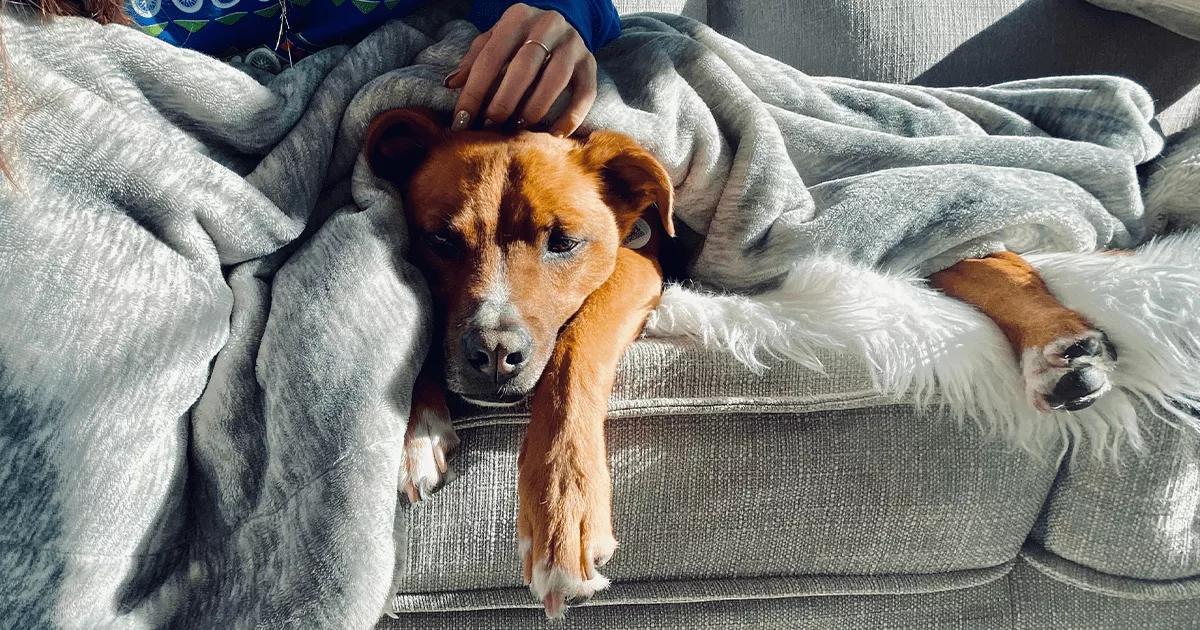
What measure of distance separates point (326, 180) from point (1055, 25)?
2.25 metres

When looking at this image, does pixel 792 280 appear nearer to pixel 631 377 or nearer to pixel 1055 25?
pixel 631 377

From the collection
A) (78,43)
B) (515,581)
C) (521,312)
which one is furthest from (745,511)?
(78,43)

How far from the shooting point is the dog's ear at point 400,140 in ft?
4.53

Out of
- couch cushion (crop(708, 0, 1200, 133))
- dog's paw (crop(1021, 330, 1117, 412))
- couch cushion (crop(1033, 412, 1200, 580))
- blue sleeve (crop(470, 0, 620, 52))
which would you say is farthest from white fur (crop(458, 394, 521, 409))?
couch cushion (crop(708, 0, 1200, 133))

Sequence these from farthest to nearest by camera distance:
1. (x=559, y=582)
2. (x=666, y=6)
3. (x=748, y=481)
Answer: (x=666, y=6) → (x=748, y=481) → (x=559, y=582)

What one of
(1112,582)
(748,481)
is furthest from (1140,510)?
(748,481)

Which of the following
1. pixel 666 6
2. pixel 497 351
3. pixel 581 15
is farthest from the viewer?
pixel 666 6

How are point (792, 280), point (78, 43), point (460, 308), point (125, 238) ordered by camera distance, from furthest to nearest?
point (792, 280)
point (460, 308)
point (78, 43)
point (125, 238)

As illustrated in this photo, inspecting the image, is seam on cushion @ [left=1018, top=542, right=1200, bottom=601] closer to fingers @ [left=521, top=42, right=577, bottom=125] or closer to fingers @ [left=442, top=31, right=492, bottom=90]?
fingers @ [left=521, top=42, right=577, bottom=125]

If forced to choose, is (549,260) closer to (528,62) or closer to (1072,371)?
(528,62)

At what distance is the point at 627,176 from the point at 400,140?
46 cm

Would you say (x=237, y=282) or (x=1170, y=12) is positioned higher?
(x=1170, y=12)

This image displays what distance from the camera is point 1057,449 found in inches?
52.0

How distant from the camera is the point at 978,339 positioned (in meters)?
1.29
